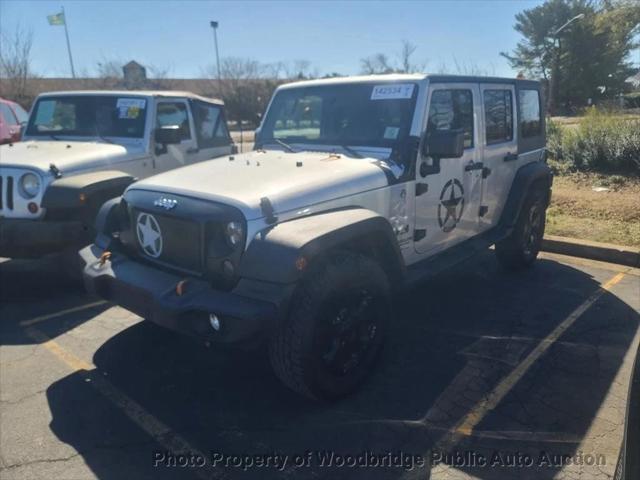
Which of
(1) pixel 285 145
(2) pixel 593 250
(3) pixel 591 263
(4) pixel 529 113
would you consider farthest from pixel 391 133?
(2) pixel 593 250

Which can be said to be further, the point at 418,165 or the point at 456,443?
the point at 418,165

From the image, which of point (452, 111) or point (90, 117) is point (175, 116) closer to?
point (90, 117)

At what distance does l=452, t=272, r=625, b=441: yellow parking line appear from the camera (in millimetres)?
3162

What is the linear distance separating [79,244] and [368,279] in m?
3.16

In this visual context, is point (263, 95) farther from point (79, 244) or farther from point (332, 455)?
point (332, 455)

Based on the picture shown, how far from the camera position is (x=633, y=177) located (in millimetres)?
9172

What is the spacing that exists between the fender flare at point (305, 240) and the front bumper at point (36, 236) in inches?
108

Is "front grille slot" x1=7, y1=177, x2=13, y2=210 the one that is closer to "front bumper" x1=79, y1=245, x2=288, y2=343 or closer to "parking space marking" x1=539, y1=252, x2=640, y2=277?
"front bumper" x1=79, y1=245, x2=288, y2=343

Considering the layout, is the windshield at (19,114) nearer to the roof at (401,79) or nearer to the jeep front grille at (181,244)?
the roof at (401,79)

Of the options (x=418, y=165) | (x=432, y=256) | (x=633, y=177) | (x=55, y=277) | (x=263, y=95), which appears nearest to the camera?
(x=418, y=165)

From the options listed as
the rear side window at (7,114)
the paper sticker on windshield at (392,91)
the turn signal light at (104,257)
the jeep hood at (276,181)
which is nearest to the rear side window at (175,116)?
the jeep hood at (276,181)

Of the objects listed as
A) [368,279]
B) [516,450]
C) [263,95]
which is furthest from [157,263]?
[263,95]

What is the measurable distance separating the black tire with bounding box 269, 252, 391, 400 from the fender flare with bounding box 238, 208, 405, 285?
158mm

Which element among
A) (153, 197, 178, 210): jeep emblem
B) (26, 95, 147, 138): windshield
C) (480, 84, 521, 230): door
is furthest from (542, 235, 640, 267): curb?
(26, 95, 147, 138): windshield
